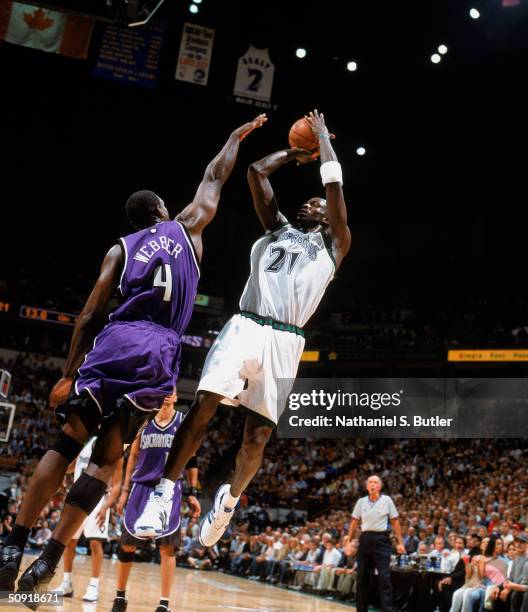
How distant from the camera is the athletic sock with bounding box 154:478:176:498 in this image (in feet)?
14.0

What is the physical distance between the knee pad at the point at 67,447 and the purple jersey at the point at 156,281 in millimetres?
675

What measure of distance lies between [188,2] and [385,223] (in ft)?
40.3

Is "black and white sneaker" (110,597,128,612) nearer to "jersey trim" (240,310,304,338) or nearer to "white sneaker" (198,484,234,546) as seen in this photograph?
"white sneaker" (198,484,234,546)

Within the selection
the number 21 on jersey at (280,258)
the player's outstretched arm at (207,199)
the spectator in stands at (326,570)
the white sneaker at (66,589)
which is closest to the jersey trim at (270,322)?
the number 21 on jersey at (280,258)

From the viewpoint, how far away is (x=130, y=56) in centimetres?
1864

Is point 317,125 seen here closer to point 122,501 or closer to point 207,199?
point 207,199

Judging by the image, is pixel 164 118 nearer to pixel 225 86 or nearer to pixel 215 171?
pixel 225 86

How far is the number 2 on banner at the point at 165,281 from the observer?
3.89 m

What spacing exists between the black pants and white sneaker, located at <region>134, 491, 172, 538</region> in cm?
559

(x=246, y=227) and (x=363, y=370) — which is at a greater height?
(x=246, y=227)

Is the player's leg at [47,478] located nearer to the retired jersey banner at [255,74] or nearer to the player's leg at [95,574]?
the player's leg at [95,574]

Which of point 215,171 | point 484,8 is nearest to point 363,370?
point 484,8

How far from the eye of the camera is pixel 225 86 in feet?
70.1

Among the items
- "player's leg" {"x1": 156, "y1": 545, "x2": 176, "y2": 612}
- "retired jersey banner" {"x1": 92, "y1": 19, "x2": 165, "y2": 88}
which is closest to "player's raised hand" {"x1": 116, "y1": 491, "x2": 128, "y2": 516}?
"player's leg" {"x1": 156, "y1": 545, "x2": 176, "y2": 612}
